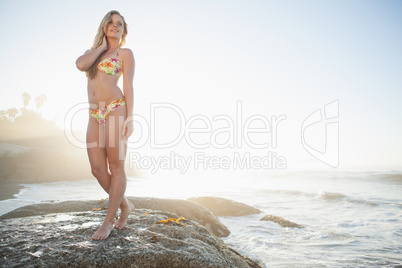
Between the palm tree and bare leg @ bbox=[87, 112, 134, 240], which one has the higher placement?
the palm tree

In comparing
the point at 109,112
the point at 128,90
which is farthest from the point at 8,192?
the point at 128,90

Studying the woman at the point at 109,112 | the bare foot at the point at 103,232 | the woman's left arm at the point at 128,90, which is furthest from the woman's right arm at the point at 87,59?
the bare foot at the point at 103,232

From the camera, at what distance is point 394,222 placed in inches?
407

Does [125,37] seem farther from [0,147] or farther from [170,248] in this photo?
[0,147]

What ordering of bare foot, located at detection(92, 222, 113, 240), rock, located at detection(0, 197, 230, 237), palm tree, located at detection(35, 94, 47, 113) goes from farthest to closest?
palm tree, located at detection(35, 94, 47, 113)
rock, located at detection(0, 197, 230, 237)
bare foot, located at detection(92, 222, 113, 240)

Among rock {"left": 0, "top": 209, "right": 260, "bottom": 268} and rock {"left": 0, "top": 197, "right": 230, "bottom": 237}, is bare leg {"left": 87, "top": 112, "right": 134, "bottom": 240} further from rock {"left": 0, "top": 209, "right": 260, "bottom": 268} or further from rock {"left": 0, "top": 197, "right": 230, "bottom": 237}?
rock {"left": 0, "top": 197, "right": 230, "bottom": 237}

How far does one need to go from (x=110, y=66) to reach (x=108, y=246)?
2222mm

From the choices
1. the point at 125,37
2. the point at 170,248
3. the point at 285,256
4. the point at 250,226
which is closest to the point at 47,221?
the point at 170,248

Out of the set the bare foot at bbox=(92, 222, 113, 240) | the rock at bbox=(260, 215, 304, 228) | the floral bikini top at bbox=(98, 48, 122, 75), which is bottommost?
the rock at bbox=(260, 215, 304, 228)

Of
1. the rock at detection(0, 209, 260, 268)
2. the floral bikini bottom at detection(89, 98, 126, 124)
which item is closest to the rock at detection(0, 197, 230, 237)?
the rock at detection(0, 209, 260, 268)

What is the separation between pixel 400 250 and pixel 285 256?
135 inches

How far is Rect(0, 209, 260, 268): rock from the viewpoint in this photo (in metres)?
2.41

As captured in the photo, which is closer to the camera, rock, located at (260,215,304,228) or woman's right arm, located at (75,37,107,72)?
woman's right arm, located at (75,37,107,72)

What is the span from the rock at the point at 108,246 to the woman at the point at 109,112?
369 mm
